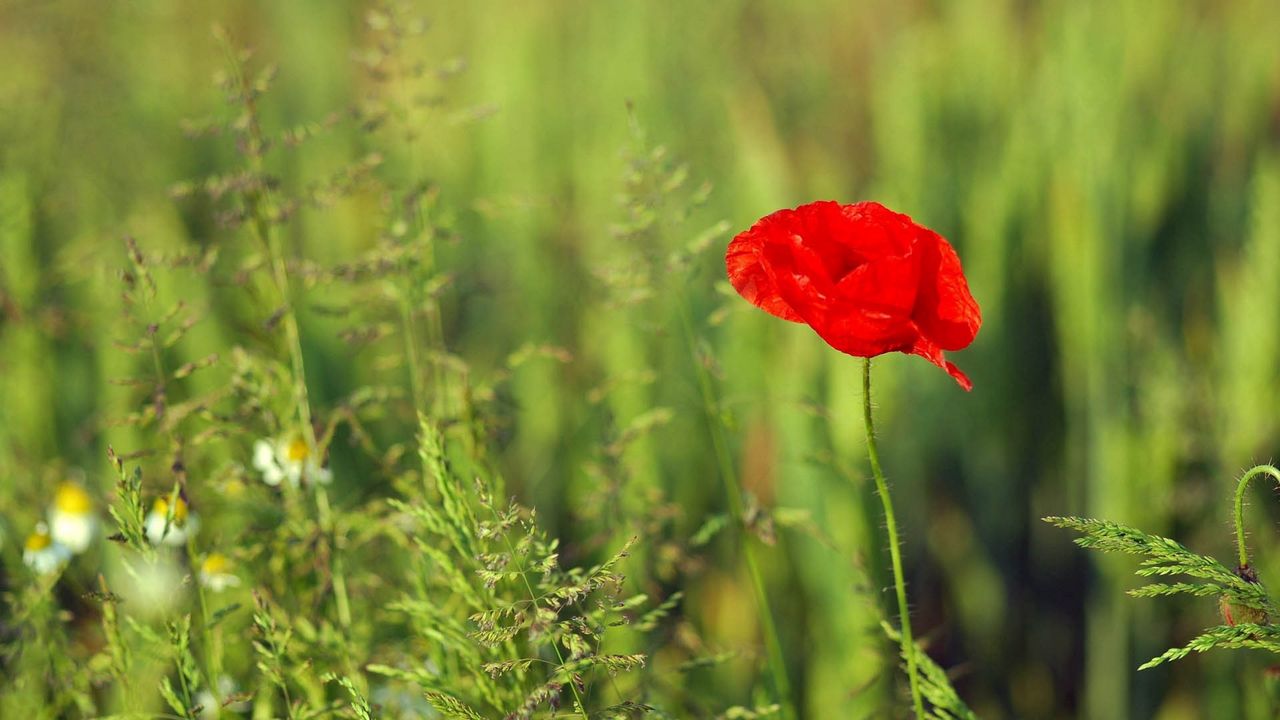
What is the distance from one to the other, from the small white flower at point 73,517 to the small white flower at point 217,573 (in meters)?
0.09

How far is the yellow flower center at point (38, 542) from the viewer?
777 mm

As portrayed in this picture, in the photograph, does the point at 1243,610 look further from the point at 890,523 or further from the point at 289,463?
the point at 289,463

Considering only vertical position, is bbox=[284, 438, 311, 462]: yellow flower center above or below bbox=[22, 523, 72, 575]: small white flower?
above

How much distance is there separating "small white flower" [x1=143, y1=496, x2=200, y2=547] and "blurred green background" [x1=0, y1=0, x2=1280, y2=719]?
8 centimetres

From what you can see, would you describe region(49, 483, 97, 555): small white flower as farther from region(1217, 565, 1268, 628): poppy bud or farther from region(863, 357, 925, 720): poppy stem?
region(1217, 565, 1268, 628): poppy bud

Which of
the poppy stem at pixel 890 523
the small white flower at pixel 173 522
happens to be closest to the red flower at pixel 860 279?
the poppy stem at pixel 890 523

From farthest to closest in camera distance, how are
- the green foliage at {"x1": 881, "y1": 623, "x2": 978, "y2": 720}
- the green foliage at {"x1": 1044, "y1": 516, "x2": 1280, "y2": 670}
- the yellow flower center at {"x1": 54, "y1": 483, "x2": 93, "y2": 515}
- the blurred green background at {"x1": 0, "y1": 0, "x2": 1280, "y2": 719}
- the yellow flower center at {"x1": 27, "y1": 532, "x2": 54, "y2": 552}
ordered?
the blurred green background at {"x1": 0, "y1": 0, "x2": 1280, "y2": 719}
the yellow flower center at {"x1": 54, "y1": 483, "x2": 93, "y2": 515}
the yellow flower center at {"x1": 27, "y1": 532, "x2": 54, "y2": 552}
the green foliage at {"x1": 881, "y1": 623, "x2": 978, "y2": 720}
the green foliage at {"x1": 1044, "y1": 516, "x2": 1280, "y2": 670}

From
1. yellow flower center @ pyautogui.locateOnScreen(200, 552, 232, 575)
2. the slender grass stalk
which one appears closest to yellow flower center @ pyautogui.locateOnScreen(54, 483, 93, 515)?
yellow flower center @ pyautogui.locateOnScreen(200, 552, 232, 575)

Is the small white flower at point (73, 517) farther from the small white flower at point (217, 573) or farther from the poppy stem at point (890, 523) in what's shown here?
the poppy stem at point (890, 523)

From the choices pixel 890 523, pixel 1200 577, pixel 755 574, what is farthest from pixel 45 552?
pixel 1200 577

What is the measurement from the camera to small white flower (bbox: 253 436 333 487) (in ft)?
2.27

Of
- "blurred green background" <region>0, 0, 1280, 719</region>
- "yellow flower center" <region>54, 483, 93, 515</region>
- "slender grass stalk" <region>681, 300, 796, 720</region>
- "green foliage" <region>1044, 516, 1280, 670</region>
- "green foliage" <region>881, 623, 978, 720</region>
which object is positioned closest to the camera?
"green foliage" <region>1044, 516, 1280, 670</region>

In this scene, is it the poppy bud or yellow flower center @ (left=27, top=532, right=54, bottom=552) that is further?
yellow flower center @ (left=27, top=532, right=54, bottom=552)

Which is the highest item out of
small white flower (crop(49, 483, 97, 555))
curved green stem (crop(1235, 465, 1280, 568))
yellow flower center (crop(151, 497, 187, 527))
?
curved green stem (crop(1235, 465, 1280, 568))
